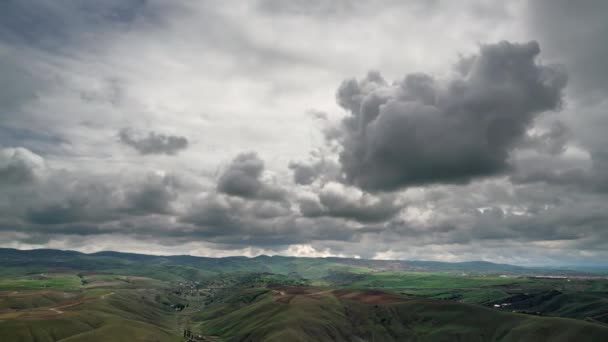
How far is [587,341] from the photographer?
655 ft
